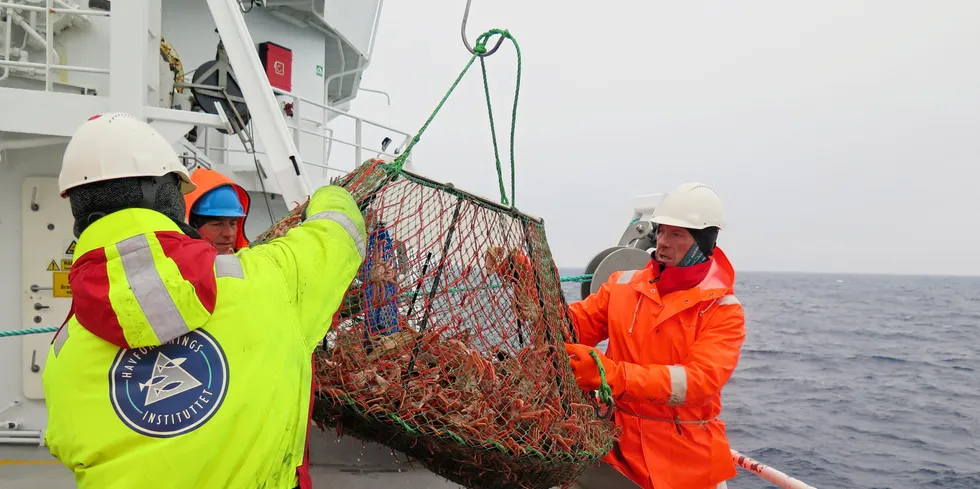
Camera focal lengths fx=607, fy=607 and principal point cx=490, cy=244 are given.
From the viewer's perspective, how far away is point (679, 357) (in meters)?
2.48

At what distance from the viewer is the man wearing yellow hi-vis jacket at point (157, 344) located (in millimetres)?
1146

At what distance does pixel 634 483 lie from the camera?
2.66m

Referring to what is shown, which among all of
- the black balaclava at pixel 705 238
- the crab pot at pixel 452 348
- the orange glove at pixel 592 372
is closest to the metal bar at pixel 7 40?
the crab pot at pixel 452 348

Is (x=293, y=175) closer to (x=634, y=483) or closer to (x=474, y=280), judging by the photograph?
(x=474, y=280)

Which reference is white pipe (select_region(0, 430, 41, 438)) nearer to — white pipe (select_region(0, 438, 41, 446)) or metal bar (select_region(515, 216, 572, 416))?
white pipe (select_region(0, 438, 41, 446))

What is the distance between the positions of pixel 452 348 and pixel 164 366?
936mm

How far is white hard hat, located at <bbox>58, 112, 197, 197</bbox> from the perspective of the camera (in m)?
1.26

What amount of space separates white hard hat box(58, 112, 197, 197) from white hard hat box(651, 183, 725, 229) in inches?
71.0

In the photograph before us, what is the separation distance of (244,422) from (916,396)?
16.1 metres

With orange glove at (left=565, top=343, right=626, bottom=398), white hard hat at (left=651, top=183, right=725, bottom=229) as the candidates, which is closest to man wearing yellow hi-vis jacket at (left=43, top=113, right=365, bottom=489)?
orange glove at (left=565, top=343, right=626, bottom=398)

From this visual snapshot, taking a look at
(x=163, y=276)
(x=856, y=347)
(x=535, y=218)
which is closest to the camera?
(x=163, y=276)

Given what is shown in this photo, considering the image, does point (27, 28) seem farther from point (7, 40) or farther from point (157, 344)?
point (157, 344)

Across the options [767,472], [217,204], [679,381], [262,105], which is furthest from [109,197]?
[767,472]

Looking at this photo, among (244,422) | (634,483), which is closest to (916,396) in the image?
(634,483)
